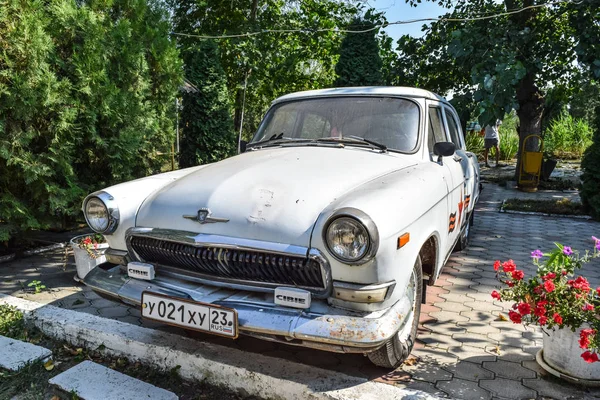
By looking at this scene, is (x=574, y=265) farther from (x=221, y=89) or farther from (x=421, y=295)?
(x=221, y=89)

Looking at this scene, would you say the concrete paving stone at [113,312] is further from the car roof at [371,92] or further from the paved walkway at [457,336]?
the car roof at [371,92]

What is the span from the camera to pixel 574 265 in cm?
265

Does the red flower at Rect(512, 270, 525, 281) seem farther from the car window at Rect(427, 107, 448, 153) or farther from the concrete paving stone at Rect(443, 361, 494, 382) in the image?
the car window at Rect(427, 107, 448, 153)

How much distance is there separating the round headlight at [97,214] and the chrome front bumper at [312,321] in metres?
0.74

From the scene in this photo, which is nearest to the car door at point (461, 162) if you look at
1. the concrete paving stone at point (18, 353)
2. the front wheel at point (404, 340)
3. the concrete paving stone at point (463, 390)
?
the front wheel at point (404, 340)

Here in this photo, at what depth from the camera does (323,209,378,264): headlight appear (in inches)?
84.9

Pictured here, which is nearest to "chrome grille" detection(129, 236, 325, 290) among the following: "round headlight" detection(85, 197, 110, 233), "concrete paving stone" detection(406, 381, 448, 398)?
"round headlight" detection(85, 197, 110, 233)

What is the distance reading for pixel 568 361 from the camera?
2541 mm

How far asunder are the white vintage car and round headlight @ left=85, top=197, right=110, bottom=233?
11 mm

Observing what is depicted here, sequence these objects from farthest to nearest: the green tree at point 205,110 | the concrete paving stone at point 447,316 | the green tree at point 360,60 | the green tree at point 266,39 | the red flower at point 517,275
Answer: the green tree at point 266,39 → the green tree at point 205,110 → the green tree at point 360,60 → the concrete paving stone at point 447,316 → the red flower at point 517,275

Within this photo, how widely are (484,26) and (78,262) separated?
23.4 ft

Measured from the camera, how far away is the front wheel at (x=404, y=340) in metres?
2.54

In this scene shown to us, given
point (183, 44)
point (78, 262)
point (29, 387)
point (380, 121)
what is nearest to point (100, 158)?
point (78, 262)

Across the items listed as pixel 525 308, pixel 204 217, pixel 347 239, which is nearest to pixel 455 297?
pixel 525 308
